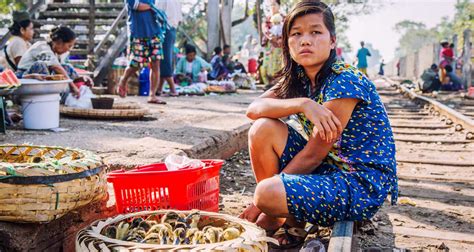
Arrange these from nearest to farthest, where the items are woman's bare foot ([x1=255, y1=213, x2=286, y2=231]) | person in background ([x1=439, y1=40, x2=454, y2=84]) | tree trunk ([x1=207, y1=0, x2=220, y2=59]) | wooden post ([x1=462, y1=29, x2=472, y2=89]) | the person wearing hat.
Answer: woman's bare foot ([x1=255, y1=213, x2=286, y2=231]) → the person wearing hat → tree trunk ([x1=207, y1=0, x2=220, y2=59]) → wooden post ([x1=462, y1=29, x2=472, y2=89]) → person in background ([x1=439, y1=40, x2=454, y2=84])

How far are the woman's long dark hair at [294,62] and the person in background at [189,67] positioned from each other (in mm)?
8846

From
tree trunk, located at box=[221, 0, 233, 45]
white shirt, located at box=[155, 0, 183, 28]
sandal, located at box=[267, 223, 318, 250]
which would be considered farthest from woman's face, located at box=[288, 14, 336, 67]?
tree trunk, located at box=[221, 0, 233, 45]

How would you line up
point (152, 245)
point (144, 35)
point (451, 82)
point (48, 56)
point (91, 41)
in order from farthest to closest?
point (451, 82) < point (91, 41) < point (144, 35) < point (48, 56) < point (152, 245)

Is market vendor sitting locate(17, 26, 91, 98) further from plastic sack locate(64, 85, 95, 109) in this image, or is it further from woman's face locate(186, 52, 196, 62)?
woman's face locate(186, 52, 196, 62)

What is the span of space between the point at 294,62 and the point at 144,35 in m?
4.51

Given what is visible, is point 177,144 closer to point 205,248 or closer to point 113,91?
point 205,248

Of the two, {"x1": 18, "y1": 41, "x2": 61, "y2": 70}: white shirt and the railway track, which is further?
{"x1": 18, "y1": 41, "x2": 61, "y2": 70}: white shirt

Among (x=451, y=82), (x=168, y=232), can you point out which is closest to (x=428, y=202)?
(x=168, y=232)

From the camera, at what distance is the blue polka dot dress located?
232 cm

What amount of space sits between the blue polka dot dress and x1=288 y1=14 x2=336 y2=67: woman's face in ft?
0.33

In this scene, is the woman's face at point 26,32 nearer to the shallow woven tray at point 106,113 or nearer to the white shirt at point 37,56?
the white shirt at point 37,56

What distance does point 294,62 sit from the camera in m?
2.70

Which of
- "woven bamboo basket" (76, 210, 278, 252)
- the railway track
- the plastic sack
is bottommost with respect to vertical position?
the railway track

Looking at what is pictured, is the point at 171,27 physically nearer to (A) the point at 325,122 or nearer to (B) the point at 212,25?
(A) the point at 325,122
